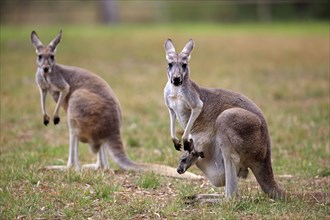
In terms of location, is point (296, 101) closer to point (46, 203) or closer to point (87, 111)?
point (87, 111)

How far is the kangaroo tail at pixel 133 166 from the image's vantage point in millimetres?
6926

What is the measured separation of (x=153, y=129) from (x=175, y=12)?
24.9m

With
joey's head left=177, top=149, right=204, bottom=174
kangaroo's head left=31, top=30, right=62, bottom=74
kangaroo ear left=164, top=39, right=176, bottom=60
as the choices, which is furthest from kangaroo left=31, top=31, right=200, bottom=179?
kangaroo ear left=164, top=39, right=176, bottom=60

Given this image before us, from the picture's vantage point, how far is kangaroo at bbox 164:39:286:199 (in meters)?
5.62

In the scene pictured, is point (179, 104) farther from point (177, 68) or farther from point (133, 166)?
point (133, 166)

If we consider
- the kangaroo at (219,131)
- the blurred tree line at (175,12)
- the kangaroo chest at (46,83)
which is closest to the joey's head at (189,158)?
the kangaroo at (219,131)

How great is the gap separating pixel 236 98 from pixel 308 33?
63.4 feet

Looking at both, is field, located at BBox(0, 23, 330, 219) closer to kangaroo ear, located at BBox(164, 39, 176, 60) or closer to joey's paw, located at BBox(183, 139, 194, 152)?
joey's paw, located at BBox(183, 139, 194, 152)

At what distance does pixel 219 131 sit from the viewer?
18.6 feet

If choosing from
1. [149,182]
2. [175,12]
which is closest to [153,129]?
[149,182]

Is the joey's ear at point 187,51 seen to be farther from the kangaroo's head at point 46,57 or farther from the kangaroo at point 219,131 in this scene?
the kangaroo's head at point 46,57

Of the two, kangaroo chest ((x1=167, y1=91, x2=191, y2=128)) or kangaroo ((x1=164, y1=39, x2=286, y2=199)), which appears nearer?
kangaroo ((x1=164, y1=39, x2=286, y2=199))

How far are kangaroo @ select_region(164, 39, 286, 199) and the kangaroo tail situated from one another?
84 centimetres

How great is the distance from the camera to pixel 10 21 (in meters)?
31.8
